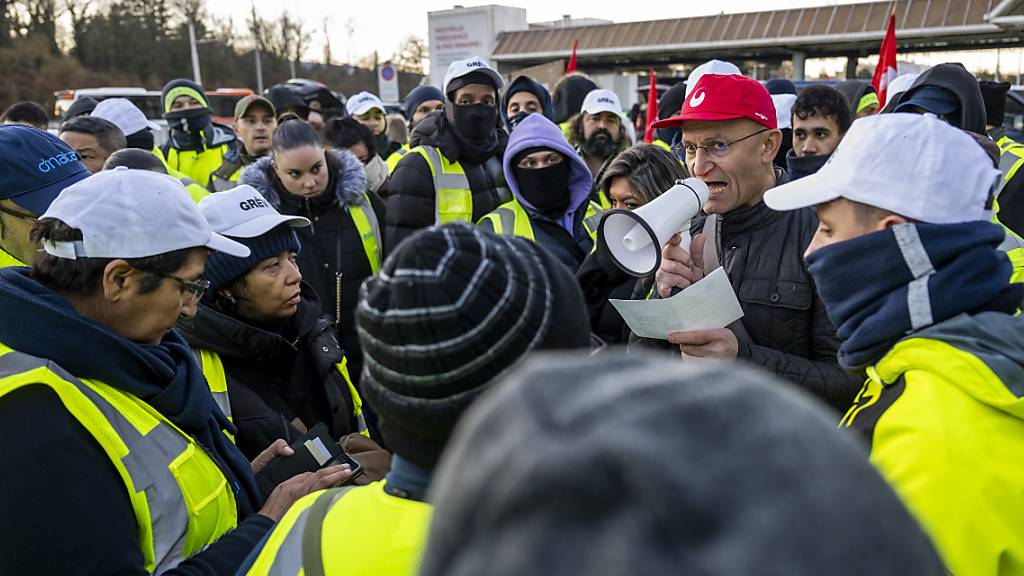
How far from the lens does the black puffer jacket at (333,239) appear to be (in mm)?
4184

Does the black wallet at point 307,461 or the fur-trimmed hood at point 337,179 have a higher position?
the fur-trimmed hood at point 337,179

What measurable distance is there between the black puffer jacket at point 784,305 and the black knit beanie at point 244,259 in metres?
1.68

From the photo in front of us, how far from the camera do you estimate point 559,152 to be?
12.7 feet

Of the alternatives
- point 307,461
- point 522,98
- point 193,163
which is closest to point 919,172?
point 307,461

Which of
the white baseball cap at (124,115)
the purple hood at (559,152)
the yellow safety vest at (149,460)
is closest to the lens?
the yellow safety vest at (149,460)

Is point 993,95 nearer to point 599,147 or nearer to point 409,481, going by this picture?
point 599,147

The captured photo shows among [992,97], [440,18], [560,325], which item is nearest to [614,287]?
[560,325]

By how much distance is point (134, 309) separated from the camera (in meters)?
1.90

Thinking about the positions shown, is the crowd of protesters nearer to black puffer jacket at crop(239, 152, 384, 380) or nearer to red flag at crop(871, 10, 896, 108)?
black puffer jacket at crop(239, 152, 384, 380)

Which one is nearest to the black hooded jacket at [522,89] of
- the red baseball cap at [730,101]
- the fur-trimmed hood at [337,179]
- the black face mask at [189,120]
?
the fur-trimmed hood at [337,179]

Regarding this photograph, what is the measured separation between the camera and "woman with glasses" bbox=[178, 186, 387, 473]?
2562 millimetres

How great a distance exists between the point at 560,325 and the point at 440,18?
29.5 meters

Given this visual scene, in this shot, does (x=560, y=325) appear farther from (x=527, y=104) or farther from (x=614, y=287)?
(x=527, y=104)

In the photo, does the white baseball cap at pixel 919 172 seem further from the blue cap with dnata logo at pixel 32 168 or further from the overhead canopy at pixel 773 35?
the overhead canopy at pixel 773 35
